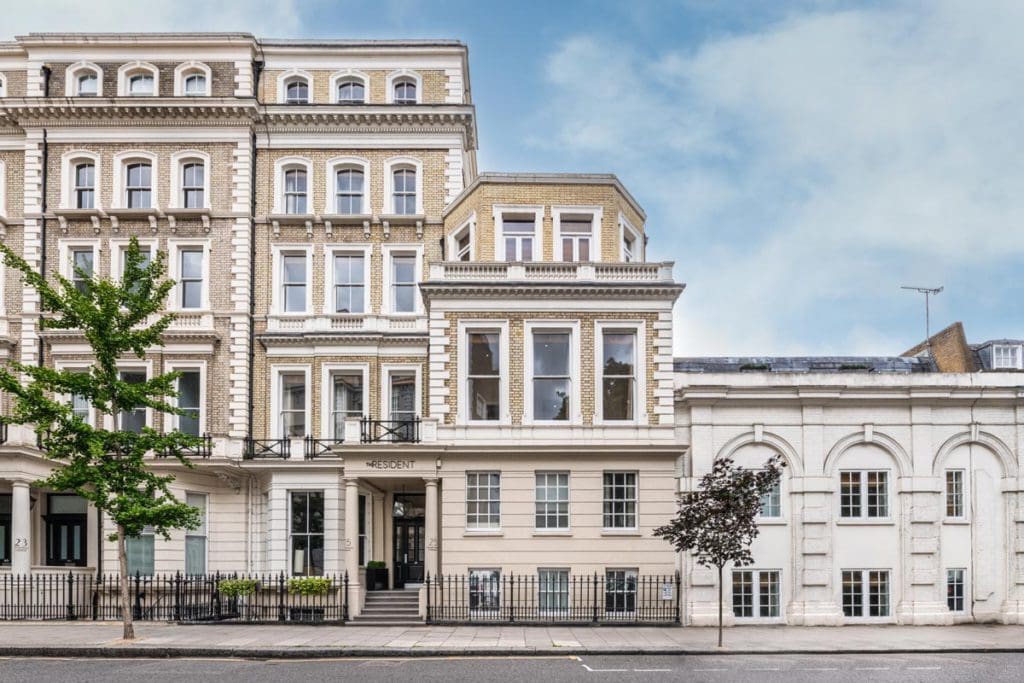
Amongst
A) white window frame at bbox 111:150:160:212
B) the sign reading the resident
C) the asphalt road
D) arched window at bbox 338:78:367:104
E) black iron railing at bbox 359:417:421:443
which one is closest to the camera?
the asphalt road

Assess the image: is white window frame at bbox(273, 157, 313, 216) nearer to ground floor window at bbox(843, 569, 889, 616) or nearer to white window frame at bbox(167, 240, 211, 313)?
white window frame at bbox(167, 240, 211, 313)

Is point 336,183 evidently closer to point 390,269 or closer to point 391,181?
point 391,181

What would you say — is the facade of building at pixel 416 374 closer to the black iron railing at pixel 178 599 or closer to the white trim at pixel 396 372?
the white trim at pixel 396 372

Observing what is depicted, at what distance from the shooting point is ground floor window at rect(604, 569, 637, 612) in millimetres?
25875

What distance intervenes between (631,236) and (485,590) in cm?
1175

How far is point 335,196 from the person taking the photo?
32844 mm

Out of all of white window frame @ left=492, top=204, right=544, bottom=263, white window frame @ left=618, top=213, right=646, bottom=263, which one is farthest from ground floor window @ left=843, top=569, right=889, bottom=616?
white window frame @ left=492, top=204, right=544, bottom=263

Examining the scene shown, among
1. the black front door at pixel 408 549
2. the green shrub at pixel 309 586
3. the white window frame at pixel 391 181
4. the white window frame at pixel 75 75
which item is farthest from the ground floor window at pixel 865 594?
the white window frame at pixel 75 75

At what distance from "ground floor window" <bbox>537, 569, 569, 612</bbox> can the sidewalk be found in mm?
1571

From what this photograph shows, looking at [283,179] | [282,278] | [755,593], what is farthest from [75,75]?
[755,593]

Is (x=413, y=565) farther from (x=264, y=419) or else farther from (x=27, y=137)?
(x=27, y=137)

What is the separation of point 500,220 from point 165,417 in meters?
12.5

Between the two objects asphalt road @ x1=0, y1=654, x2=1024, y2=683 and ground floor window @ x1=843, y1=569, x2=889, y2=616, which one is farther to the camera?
ground floor window @ x1=843, y1=569, x2=889, y2=616

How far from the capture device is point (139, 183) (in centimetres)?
3250
